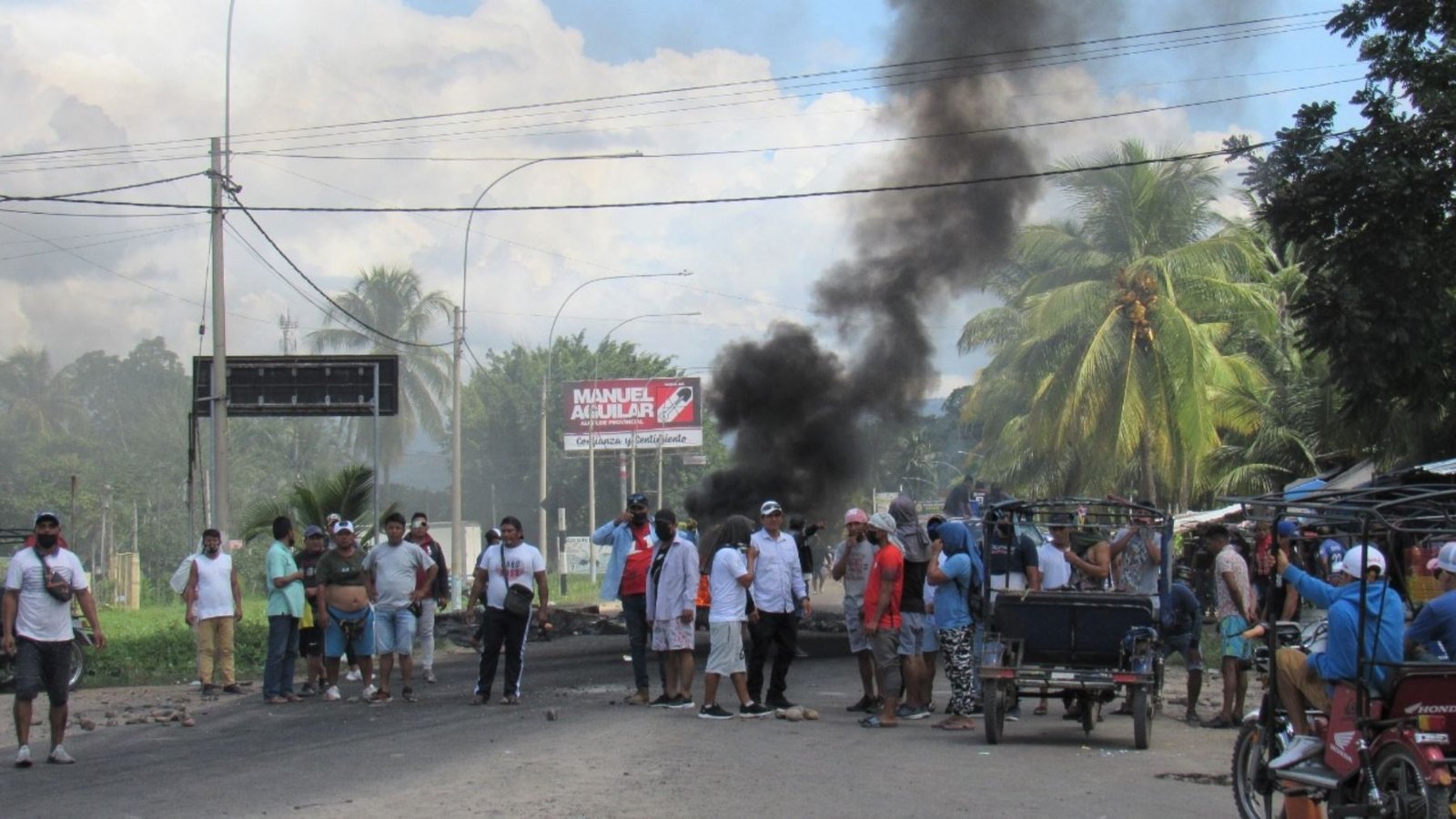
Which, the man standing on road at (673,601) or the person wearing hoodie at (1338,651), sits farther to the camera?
the man standing on road at (673,601)

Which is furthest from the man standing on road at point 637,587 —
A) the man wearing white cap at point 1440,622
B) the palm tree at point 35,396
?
the palm tree at point 35,396

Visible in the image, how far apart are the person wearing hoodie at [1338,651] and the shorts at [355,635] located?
857cm

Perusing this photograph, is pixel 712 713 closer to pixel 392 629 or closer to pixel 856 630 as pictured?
pixel 856 630

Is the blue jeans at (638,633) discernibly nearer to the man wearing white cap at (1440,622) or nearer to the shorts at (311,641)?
the shorts at (311,641)

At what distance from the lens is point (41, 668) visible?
9.77m

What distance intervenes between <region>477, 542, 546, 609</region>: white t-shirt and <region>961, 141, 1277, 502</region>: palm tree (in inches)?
709

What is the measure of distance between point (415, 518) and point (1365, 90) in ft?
35.7

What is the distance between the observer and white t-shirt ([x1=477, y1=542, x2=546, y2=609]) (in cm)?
1279

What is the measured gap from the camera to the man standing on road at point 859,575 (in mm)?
12141

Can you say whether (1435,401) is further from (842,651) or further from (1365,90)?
(842,651)

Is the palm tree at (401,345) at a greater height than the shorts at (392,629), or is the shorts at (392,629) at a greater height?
the palm tree at (401,345)

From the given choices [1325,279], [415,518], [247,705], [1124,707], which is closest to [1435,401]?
[1325,279]

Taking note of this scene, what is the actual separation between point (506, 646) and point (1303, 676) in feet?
24.3

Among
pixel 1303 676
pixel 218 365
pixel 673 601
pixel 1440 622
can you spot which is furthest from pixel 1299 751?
pixel 218 365
